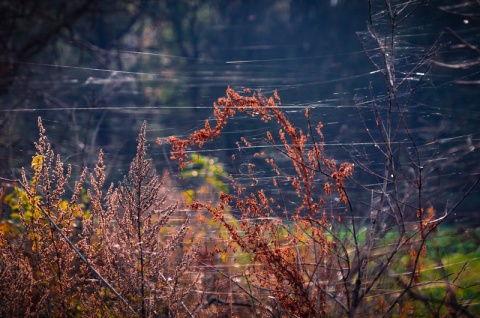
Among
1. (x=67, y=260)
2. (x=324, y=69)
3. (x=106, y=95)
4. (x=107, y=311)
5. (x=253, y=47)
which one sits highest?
(x=253, y=47)

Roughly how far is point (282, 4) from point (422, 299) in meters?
3.40

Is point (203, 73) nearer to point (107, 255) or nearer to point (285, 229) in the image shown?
point (107, 255)

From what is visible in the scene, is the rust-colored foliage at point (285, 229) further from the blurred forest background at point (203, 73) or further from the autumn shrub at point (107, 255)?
the blurred forest background at point (203, 73)

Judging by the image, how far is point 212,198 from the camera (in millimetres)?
3742

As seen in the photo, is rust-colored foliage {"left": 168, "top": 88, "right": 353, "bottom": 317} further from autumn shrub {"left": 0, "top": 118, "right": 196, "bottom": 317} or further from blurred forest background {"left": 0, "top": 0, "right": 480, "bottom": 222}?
blurred forest background {"left": 0, "top": 0, "right": 480, "bottom": 222}

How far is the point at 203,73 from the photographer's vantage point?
4.88 meters

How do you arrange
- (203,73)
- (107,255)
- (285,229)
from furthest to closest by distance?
(203,73), (107,255), (285,229)

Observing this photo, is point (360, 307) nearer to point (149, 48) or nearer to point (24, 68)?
point (149, 48)

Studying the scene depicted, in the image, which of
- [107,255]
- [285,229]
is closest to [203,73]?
[107,255]

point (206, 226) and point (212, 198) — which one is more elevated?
point (212, 198)

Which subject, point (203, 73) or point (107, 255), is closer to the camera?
point (107, 255)

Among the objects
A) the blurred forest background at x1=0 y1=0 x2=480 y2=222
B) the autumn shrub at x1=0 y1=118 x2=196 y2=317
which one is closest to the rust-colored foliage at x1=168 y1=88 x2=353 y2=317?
the autumn shrub at x1=0 y1=118 x2=196 y2=317

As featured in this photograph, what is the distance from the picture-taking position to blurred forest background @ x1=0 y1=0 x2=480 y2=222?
11.3 ft

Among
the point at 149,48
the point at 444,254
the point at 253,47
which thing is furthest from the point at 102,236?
the point at 149,48
